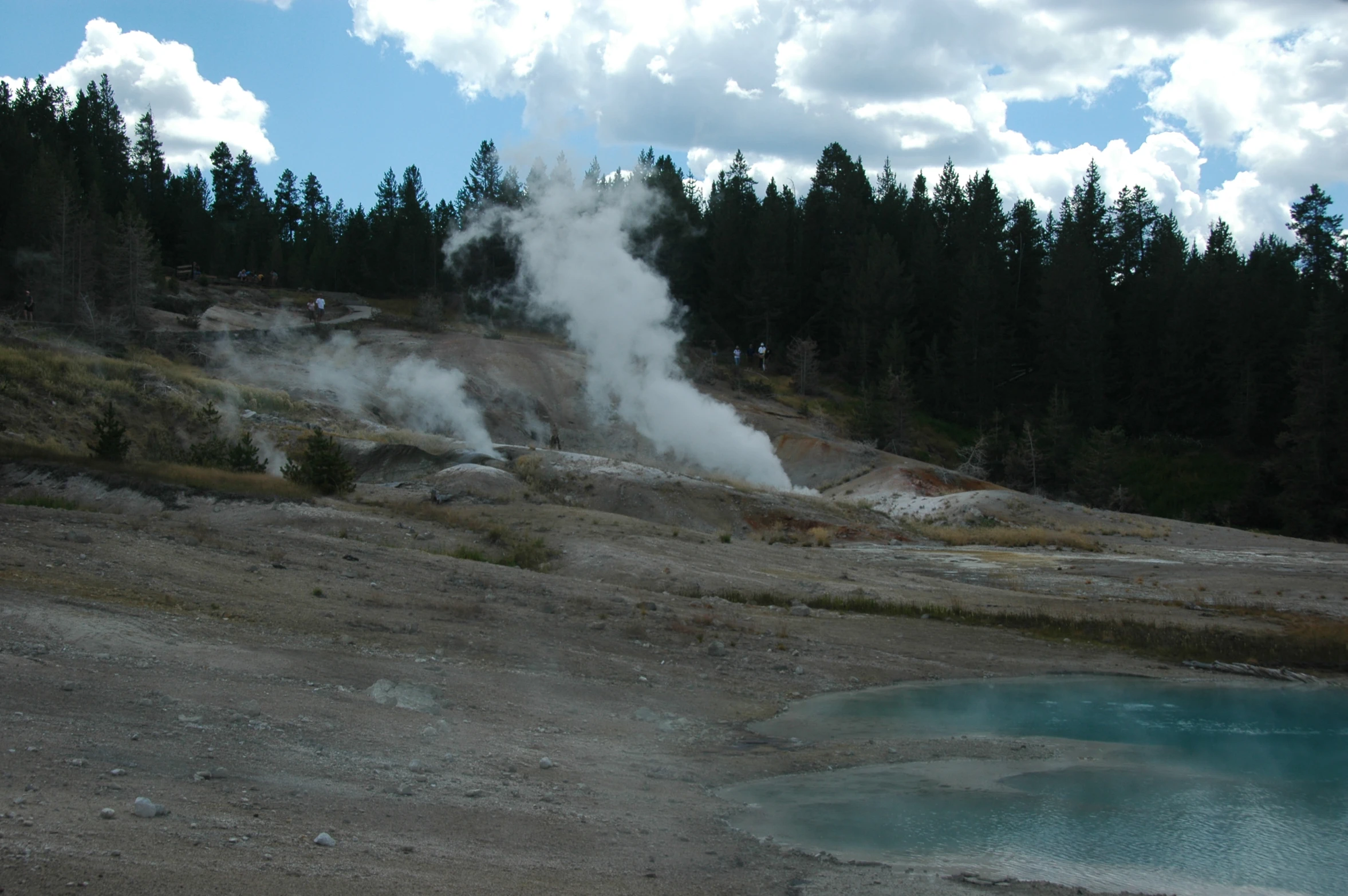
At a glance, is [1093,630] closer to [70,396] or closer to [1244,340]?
[70,396]

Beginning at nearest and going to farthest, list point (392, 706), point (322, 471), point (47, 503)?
point (392, 706) < point (47, 503) < point (322, 471)

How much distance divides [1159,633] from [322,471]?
2084 centimetres

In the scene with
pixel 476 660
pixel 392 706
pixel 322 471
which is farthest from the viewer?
pixel 322 471

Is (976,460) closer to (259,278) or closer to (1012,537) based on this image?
(1012,537)

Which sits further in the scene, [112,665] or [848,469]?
[848,469]

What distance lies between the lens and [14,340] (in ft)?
141

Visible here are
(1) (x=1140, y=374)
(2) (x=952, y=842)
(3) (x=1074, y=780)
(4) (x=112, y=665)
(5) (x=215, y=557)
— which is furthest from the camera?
(1) (x=1140, y=374)

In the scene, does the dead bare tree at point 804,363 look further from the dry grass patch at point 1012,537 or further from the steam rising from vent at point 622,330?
the dry grass patch at point 1012,537

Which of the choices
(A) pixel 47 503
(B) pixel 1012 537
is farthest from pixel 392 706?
(B) pixel 1012 537

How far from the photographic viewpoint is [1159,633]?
21922 millimetres

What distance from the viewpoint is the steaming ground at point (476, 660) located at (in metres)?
8.45

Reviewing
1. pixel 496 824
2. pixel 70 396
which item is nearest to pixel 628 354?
pixel 70 396

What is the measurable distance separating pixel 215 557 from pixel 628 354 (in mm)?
39420

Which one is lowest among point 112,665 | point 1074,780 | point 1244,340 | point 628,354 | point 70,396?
point 1074,780
